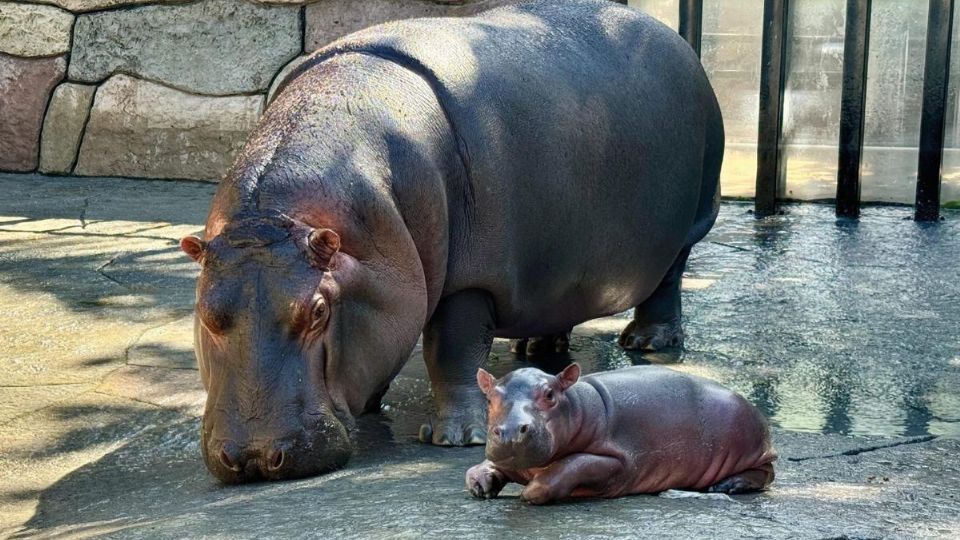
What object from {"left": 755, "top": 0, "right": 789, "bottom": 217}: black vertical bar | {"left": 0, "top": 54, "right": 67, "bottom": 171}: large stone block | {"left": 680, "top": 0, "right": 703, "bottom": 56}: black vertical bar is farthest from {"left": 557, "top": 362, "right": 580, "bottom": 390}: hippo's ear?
{"left": 0, "top": 54, "right": 67, "bottom": 171}: large stone block

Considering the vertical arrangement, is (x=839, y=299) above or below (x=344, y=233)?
below

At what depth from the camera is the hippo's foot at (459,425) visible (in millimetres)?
4184

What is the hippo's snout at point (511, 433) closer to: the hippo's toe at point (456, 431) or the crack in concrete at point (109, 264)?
the hippo's toe at point (456, 431)

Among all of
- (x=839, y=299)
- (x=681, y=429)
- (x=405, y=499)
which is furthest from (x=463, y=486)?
(x=839, y=299)

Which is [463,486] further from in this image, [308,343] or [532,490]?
[308,343]

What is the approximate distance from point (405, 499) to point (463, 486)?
21 centimetres

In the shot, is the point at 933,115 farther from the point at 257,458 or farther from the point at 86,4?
the point at 257,458

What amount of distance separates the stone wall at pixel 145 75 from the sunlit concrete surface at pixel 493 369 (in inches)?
34.0

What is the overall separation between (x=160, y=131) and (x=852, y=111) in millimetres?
4392

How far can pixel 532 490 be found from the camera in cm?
310

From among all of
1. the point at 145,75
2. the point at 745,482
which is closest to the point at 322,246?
the point at 745,482

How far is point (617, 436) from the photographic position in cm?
327

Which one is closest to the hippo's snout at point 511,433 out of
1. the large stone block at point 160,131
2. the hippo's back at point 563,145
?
the hippo's back at point 563,145

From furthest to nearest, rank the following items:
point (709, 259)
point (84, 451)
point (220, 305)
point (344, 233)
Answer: point (709, 259) → point (84, 451) → point (344, 233) → point (220, 305)
